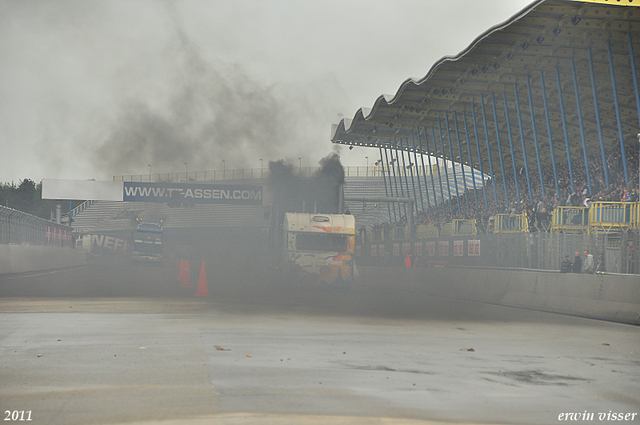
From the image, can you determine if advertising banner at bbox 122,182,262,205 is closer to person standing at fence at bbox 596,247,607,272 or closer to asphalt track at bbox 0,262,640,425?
person standing at fence at bbox 596,247,607,272

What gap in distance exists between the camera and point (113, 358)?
8812 millimetres

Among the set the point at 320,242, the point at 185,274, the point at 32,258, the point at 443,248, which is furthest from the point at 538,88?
the point at 32,258

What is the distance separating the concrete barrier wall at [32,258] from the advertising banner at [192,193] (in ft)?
21.5

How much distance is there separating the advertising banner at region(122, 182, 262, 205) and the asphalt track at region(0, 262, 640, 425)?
43.4 metres

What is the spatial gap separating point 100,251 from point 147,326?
73.5 metres

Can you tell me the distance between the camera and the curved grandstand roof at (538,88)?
2786cm

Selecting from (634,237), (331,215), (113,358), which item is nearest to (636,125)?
(331,215)

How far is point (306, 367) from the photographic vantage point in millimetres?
8320

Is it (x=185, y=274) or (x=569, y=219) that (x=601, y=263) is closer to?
(x=569, y=219)

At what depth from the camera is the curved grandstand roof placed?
2786cm

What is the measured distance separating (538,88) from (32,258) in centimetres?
2745

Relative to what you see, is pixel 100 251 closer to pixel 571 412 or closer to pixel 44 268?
pixel 44 268

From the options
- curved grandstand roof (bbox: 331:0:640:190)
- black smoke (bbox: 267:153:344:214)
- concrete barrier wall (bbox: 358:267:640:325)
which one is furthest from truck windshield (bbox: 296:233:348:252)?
curved grandstand roof (bbox: 331:0:640:190)

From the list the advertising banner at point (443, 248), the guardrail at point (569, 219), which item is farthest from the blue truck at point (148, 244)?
the guardrail at point (569, 219)
